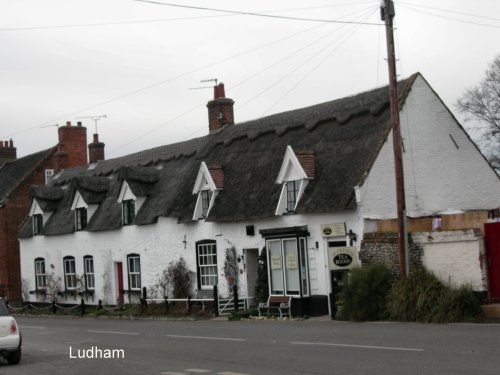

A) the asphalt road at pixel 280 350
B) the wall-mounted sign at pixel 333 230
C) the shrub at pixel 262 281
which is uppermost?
the wall-mounted sign at pixel 333 230

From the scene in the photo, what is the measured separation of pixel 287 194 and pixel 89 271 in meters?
16.3

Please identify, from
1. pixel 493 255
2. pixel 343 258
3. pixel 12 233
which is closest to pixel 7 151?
pixel 12 233

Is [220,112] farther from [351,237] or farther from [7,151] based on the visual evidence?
[7,151]

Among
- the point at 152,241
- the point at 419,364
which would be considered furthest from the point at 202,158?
the point at 419,364

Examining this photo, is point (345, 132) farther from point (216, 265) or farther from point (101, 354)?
point (101, 354)

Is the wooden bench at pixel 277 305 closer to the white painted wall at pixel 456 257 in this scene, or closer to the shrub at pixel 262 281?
the shrub at pixel 262 281

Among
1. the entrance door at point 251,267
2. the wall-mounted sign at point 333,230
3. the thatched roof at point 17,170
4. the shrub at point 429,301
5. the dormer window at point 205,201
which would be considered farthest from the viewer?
the thatched roof at point 17,170

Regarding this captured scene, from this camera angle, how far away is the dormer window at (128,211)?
121ft

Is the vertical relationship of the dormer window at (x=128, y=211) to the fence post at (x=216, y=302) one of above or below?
above

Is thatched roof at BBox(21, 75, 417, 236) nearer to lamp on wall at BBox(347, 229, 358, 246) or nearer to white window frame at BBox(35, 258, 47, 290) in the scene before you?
lamp on wall at BBox(347, 229, 358, 246)

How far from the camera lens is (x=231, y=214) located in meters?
29.7

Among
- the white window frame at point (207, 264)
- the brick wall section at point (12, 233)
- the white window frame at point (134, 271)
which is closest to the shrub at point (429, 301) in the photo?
the white window frame at point (207, 264)

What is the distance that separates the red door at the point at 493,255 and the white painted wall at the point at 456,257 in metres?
0.26

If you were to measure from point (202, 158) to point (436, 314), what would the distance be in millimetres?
17166
